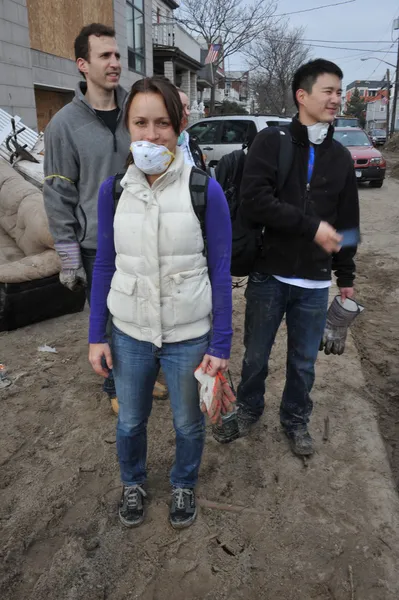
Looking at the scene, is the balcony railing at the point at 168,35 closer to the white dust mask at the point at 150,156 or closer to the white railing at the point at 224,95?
the white railing at the point at 224,95

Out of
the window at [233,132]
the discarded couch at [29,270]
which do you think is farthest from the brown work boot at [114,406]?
the window at [233,132]

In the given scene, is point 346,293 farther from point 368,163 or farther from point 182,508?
point 368,163

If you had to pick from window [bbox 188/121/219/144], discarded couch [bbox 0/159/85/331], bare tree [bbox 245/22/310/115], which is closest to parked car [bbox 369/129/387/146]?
bare tree [bbox 245/22/310/115]

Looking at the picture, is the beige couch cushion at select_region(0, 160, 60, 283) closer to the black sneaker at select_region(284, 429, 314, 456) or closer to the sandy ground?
the sandy ground

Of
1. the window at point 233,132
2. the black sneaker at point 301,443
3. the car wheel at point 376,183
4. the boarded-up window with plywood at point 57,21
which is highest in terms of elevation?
the boarded-up window with plywood at point 57,21

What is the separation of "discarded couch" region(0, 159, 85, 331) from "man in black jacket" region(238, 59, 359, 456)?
8.25ft

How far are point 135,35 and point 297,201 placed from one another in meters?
17.5

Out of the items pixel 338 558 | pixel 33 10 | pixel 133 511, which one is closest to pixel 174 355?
pixel 133 511

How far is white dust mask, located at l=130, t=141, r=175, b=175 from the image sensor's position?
179cm

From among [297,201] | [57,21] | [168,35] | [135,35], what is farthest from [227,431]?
[168,35]

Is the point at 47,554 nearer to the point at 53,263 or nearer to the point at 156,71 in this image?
the point at 53,263

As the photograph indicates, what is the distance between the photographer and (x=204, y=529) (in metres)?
2.32

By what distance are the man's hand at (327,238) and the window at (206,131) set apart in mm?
9997

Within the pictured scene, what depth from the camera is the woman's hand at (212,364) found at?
6.52 ft
